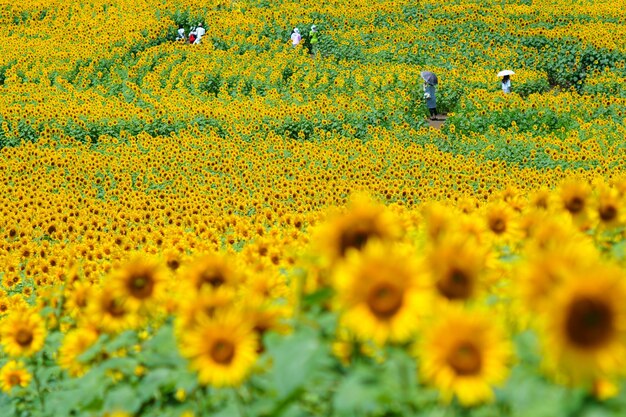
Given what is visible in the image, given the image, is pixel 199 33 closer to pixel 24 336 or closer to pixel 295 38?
pixel 295 38

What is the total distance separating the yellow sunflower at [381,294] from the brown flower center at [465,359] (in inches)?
5.7

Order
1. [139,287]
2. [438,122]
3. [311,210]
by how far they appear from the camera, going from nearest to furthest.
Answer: [139,287]
[311,210]
[438,122]

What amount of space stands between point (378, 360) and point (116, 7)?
2989 cm

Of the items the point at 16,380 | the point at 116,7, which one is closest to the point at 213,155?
the point at 16,380

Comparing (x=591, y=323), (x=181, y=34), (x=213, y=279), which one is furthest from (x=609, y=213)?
(x=181, y=34)

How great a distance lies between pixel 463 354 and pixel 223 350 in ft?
2.35

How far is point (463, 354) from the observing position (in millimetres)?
1764

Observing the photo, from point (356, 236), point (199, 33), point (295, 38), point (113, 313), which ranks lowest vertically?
point (113, 313)

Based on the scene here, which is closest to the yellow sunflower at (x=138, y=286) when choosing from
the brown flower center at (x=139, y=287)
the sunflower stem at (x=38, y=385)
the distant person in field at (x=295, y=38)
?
the brown flower center at (x=139, y=287)

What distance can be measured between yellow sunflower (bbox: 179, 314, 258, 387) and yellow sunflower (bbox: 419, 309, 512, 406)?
57cm

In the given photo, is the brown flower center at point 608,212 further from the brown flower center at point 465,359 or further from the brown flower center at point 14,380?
the brown flower center at point 14,380

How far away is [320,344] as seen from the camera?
199 centimetres

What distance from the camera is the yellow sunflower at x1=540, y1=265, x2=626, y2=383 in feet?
5.30

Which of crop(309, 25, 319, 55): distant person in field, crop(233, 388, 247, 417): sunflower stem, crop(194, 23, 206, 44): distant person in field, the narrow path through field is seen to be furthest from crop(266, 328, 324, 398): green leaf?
crop(194, 23, 206, 44): distant person in field
